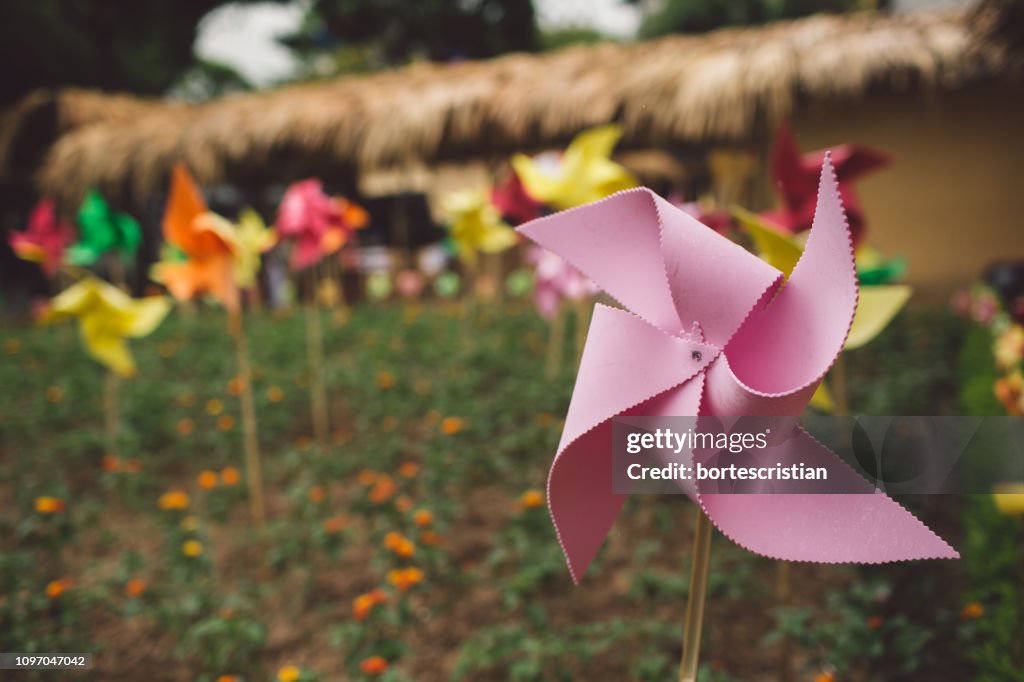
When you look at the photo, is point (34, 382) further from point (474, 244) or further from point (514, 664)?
point (514, 664)

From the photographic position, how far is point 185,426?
2.62 metres

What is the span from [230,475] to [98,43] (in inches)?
289

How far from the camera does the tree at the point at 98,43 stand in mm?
6004

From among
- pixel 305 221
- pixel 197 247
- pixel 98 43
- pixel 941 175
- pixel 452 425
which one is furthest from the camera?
pixel 98 43

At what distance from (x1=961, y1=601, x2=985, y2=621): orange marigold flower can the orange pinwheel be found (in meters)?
Result: 1.75

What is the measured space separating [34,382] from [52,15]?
15.1 ft

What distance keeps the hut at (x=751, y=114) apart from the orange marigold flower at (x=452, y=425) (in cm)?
226

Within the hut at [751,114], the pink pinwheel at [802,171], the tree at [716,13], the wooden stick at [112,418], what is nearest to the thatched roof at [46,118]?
the hut at [751,114]

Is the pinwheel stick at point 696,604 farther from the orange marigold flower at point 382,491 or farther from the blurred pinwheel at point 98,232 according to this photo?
the blurred pinwheel at point 98,232

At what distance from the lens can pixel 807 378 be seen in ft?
1.99

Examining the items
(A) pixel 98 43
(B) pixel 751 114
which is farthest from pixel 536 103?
(A) pixel 98 43

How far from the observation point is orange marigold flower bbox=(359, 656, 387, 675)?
1.20m

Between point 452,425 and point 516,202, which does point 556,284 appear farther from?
point 452,425

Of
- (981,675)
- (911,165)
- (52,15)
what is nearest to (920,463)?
(981,675)
